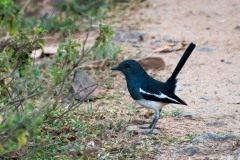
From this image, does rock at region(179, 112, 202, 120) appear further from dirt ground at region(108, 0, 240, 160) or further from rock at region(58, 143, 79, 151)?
rock at region(58, 143, 79, 151)

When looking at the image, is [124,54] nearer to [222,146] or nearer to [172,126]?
[172,126]

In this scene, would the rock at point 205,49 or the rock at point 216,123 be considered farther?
the rock at point 205,49

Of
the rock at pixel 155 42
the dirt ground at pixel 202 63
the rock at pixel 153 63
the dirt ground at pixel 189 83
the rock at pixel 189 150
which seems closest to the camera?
the rock at pixel 189 150

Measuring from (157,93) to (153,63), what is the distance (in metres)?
1.88

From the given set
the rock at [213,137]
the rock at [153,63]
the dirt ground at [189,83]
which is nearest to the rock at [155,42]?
the dirt ground at [189,83]

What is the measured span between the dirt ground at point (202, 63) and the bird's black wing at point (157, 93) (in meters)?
0.29

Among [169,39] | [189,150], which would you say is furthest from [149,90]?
[169,39]

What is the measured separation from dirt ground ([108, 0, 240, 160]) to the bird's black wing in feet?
0.94

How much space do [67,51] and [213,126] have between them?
6.05 ft

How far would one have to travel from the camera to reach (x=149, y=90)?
6.43m

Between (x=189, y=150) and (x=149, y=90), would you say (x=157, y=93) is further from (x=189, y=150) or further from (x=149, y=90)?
(x=189, y=150)

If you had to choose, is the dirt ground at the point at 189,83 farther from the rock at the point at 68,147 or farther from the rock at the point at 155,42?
the rock at the point at 68,147

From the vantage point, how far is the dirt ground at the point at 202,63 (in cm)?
621

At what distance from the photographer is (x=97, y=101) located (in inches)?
287
